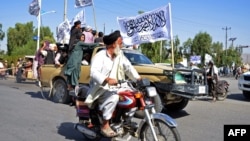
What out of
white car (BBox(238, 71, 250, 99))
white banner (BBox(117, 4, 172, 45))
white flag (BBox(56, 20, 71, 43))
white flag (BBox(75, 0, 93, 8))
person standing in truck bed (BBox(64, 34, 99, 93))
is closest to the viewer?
person standing in truck bed (BBox(64, 34, 99, 93))

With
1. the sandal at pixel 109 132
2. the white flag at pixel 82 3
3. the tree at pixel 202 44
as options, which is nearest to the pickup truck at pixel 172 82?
the sandal at pixel 109 132

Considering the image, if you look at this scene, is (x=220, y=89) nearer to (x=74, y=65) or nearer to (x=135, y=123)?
(x=74, y=65)

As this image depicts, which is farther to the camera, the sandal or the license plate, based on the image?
the license plate

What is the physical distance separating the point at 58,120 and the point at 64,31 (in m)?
10.8

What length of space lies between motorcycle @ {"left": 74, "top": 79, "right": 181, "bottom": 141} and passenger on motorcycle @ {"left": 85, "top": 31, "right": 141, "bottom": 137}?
12cm

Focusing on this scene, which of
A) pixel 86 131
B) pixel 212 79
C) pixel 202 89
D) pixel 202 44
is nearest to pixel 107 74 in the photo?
pixel 86 131

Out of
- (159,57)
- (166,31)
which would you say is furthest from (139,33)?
(159,57)

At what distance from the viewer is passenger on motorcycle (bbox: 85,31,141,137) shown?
17.0 feet

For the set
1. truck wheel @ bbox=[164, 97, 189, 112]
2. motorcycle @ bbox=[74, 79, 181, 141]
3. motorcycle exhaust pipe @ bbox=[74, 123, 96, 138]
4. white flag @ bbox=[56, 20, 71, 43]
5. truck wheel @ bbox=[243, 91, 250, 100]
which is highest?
white flag @ bbox=[56, 20, 71, 43]

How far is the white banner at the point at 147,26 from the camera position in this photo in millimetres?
10117

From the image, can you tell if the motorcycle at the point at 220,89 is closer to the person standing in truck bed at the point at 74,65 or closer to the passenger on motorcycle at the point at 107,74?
the person standing in truck bed at the point at 74,65

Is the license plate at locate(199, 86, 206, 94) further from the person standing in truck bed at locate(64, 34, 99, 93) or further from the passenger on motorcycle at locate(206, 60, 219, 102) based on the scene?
the passenger on motorcycle at locate(206, 60, 219, 102)

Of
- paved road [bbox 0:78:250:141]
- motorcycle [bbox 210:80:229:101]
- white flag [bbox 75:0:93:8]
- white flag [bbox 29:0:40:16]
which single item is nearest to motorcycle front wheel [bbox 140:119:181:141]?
paved road [bbox 0:78:250:141]

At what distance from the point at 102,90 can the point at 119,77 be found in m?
0.36
